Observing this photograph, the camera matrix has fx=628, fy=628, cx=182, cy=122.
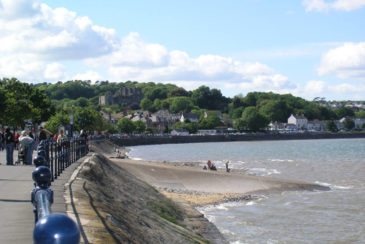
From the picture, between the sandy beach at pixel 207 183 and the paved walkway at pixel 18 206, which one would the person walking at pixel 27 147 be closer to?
the paved walkway at pixel 18 206

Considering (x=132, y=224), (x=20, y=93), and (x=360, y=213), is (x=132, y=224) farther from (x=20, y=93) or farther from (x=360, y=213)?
(x=20, y=93)

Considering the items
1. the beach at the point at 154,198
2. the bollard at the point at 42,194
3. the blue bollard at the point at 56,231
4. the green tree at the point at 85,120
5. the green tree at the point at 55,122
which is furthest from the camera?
the green tree at the point at 85,120

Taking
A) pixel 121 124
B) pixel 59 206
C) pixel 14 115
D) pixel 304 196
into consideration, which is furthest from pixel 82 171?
pixel 121 124

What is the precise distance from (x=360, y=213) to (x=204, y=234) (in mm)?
12974

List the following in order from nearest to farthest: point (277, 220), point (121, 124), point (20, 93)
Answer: point (277, 220) < point (20, 93) < point (121, 124)

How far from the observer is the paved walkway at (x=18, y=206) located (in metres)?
9.23

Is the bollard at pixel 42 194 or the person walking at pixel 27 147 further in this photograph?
the person walking at pixel 27 147

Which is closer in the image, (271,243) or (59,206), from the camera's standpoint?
(59,206)

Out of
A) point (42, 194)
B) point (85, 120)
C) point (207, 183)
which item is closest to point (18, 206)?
point (42, 194)

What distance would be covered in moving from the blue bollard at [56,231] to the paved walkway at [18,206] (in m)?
6.20

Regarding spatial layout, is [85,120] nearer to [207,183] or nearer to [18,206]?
[207,183]

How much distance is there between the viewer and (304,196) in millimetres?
39500

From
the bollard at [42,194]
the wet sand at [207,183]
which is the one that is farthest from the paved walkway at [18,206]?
the wet sand at [207,183]

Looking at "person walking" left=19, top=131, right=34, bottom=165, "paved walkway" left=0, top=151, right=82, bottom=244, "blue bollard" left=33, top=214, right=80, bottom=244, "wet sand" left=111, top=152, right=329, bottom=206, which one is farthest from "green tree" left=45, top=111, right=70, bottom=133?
"blue bollard" left=33, top=214, right=80, bottom=244
